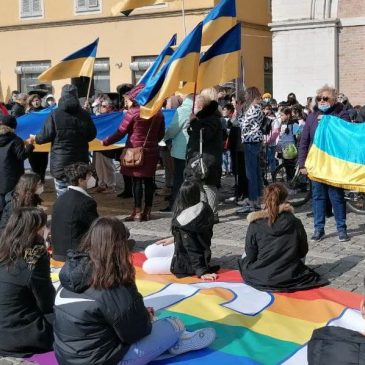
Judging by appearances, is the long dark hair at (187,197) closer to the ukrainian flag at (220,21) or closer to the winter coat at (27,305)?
the winter coat at (27,305)

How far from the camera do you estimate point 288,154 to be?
38.6 ft

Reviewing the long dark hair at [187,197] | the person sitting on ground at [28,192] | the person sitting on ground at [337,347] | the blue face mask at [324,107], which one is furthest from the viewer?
the blue face mask at [324,107]

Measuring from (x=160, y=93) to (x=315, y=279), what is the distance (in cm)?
335

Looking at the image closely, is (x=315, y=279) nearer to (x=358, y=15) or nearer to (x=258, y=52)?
(x=358, y=15)

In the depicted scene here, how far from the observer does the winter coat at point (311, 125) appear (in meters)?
8.52

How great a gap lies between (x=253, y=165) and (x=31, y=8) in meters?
21.0

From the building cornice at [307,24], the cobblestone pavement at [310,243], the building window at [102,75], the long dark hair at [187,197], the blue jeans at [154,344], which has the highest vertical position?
the building cornice at [307,24]

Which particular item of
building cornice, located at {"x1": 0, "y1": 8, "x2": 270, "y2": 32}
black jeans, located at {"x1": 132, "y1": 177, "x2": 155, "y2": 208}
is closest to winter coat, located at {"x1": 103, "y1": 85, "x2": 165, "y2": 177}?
black jeans, located at {"x1": 132, "y1": 177, "x2": 155, "y2": 208}

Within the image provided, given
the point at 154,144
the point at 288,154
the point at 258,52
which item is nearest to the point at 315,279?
the point at 154,144

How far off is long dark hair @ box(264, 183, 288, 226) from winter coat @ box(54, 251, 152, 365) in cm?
226

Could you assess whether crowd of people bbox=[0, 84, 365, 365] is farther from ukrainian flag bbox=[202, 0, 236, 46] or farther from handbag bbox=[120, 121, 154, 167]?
ukrainian flag bbox=[202, 0, 236, 46]

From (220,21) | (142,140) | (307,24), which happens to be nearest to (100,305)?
(142,140)

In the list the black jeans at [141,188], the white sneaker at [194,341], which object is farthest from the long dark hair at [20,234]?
the black jeans at [141,188]

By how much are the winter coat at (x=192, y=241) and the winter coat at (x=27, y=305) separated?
6.69 feet
